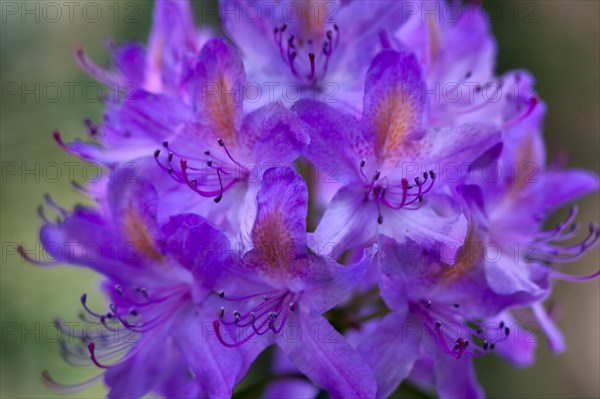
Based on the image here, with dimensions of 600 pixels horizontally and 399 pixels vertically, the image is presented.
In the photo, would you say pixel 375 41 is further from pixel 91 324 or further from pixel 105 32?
pixel 105 32

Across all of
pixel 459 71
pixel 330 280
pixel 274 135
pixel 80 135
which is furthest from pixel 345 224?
pixel 80 135

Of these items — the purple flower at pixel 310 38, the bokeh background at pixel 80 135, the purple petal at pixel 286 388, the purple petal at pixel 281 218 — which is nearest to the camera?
the purple petal at pixel 281 218

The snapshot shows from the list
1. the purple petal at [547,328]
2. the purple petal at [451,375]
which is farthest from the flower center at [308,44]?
the purple petal at [547,328]

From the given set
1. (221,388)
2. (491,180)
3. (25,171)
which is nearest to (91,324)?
(221,388)

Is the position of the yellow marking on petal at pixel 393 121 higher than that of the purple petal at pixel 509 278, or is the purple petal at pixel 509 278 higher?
the yellow marking on petal at pixel 393 121

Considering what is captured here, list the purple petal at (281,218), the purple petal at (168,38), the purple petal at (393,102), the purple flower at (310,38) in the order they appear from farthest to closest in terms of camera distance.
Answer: the purple petal at (168,38) < the purple flower at (310,38) < the purple petal at (393,102) < the purple petal at (281,218)

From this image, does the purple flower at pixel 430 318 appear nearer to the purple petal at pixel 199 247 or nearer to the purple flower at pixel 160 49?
the purple petal at pixel 199 247

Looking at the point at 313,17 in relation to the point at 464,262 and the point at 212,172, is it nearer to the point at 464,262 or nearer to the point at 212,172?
the point at 212,172

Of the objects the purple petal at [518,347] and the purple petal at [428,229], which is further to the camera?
the purple petal at [518,347]
